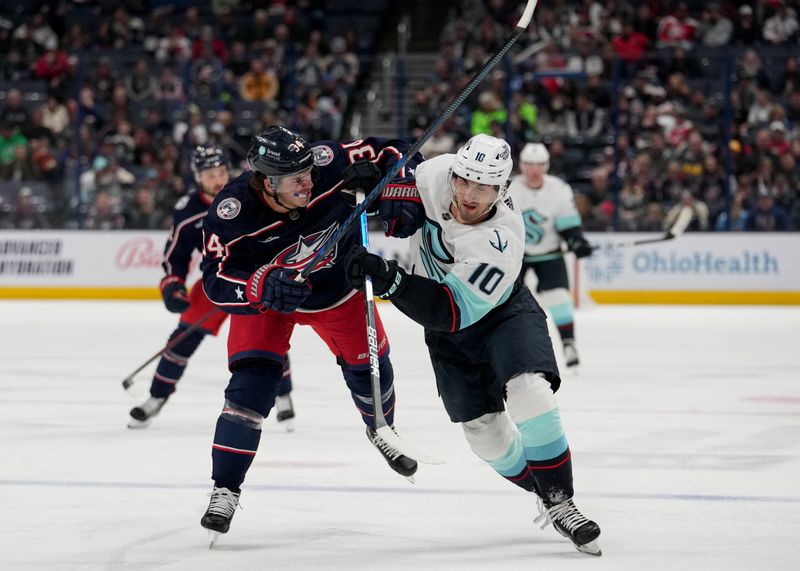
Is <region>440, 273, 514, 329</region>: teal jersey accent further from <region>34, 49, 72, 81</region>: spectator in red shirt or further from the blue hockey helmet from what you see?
<region>34, 49, 72, 81</region>: spectator in red shirt

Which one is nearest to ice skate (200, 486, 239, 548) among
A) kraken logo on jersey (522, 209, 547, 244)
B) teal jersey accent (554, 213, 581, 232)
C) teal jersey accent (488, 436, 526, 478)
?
teal jersey accent (488, 436, 526, 478)

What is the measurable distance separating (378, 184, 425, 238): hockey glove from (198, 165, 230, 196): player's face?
203 cm

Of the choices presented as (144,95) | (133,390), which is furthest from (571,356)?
(144,95)

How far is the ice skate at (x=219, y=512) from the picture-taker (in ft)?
11.2

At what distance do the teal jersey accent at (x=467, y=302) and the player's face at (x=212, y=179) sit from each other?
240cm

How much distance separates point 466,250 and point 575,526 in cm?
76

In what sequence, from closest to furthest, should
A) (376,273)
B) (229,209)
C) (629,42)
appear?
(376,273), (229,209), (629,42)

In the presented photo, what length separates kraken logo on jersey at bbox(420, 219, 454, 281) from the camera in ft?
11.8

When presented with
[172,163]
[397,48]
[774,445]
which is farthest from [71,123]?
[774,445]

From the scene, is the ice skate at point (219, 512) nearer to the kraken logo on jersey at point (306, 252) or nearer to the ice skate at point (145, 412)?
the kraken logo on jersey at point (306, 252)

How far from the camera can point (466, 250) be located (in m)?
3.43

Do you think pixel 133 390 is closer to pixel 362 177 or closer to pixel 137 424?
pixel 137 424

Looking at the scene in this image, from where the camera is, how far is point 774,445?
509cm

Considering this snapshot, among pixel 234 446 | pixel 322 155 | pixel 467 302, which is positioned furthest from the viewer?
pixel 322 155
